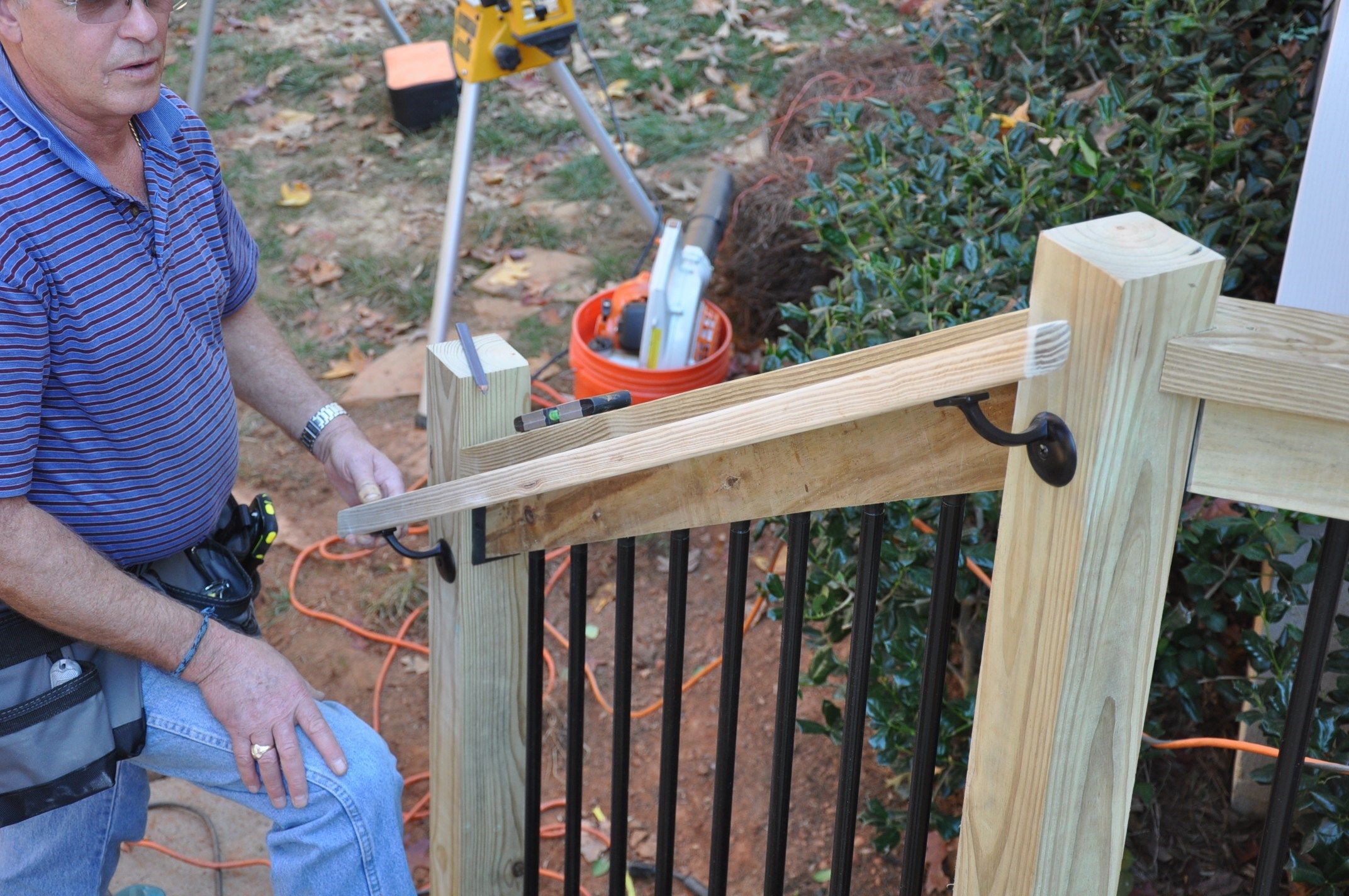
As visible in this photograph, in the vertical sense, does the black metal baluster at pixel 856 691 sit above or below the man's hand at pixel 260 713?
above

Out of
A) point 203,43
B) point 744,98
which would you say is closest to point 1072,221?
point 744,98

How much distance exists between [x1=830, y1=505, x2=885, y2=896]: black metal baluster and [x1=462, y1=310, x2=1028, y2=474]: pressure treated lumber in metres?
0.21

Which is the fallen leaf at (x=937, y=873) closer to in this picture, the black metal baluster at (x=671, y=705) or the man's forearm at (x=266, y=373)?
the black metal baluster at (x=671, y=705)

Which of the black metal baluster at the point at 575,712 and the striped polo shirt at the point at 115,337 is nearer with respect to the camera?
the striped polo shirt at the point at 115,337

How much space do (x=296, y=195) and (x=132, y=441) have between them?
15.1 ft

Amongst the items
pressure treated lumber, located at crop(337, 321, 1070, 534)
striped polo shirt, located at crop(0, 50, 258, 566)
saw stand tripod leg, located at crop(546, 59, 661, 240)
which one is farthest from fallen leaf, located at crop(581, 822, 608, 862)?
saw stand tripod leg, located at crop(546, 59, 661, 240)

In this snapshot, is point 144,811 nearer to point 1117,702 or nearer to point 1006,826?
point 1006,826

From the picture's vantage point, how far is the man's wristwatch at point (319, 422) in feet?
7.41

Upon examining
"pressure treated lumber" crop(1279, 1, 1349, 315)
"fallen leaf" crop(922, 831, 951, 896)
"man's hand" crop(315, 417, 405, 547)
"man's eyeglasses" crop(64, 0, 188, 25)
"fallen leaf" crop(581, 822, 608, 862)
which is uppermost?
"man's eyeglasses" crop(64, 0, 188, 25)

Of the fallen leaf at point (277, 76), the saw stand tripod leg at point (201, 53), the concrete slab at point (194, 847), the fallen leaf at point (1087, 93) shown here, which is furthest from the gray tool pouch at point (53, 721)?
the fallen leaf at point (277, 76)

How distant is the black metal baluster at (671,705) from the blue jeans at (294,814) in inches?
16.4

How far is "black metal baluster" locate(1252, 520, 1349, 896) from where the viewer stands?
104 centimetres

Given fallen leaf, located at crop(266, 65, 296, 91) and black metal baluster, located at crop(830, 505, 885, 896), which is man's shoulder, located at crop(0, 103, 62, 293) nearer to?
black metal baluster, located at crop(830, 505, 885, 896)

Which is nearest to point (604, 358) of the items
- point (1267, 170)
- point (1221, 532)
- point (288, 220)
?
point (1267, 170)
